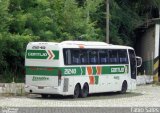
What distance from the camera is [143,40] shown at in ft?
167

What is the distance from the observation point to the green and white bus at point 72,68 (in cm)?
2698

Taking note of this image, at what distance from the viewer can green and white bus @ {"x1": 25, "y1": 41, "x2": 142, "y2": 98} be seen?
1062 inches

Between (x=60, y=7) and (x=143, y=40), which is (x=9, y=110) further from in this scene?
(x=143, y=40)

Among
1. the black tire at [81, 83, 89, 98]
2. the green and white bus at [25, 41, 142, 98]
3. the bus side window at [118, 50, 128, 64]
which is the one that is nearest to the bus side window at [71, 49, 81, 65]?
the green and white bus at [25, 41, 142, 98]

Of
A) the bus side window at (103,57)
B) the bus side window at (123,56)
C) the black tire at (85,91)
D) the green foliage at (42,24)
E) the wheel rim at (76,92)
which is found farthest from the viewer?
the bus side window at (123,56)

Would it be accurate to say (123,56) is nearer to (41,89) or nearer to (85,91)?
(85,91)

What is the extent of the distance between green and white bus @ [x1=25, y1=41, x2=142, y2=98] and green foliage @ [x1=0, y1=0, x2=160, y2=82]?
284cm

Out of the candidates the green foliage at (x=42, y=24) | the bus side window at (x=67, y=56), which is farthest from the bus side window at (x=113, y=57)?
the bus side window at (x=67, y=56)

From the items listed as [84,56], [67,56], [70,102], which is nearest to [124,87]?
[84,56]

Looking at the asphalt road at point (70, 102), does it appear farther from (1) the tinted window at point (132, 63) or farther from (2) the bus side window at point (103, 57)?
(1) the tinted window at point (132, 63)

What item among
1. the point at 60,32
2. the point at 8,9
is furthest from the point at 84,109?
the point at 60,32

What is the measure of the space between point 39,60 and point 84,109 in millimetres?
6275

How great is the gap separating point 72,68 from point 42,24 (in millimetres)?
5798

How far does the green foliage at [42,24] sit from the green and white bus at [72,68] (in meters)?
2.84
